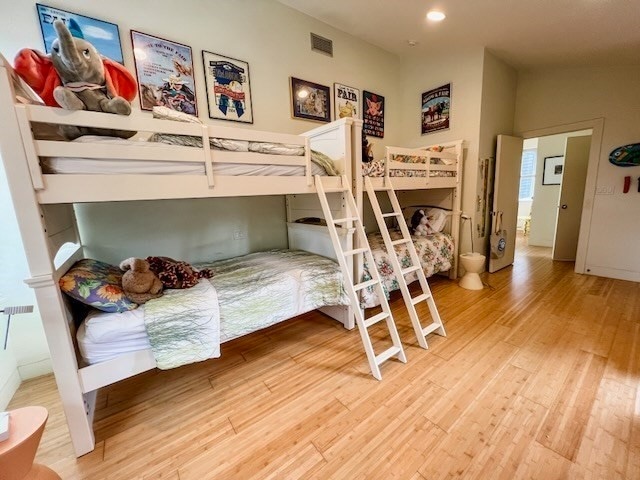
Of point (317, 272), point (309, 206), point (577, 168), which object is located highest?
point (577, 168)

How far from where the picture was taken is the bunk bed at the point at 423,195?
2.36 meters

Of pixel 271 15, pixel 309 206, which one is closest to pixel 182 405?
pixel 309 206

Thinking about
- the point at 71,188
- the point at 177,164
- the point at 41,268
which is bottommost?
the point at 41,268

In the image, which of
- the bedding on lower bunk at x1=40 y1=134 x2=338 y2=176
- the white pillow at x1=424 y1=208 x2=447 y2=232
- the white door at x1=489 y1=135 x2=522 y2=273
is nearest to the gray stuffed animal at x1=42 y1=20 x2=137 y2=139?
the bedding on lower bunk at x1=40 y1=134 x2=338 y2=176

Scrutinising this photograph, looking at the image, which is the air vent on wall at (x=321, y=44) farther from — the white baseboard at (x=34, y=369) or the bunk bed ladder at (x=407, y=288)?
the white baseboard at (x=34, y=369)

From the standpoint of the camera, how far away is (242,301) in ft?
5.55

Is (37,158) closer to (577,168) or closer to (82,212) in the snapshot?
(82,212)

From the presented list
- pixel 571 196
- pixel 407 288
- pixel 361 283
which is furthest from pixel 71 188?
pixel 571 196

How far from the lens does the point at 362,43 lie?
3420 millimetres

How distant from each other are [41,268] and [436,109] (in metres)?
4.25

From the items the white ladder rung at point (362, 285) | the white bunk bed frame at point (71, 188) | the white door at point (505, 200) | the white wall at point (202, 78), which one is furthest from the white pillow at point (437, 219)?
the white bunk bed frame at point (71, 188)

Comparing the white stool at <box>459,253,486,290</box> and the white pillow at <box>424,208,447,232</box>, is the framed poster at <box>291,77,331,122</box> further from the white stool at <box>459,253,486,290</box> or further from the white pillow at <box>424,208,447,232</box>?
the white stool at <box>459,253,486,290</box>

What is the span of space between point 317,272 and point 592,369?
1980 millimetres

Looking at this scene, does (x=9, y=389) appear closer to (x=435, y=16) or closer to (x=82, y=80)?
(x=82, y=80)
